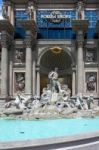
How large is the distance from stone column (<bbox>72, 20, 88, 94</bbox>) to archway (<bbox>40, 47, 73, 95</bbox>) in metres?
2.11

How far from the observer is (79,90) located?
147ft

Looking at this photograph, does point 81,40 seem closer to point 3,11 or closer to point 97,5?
point 97,5

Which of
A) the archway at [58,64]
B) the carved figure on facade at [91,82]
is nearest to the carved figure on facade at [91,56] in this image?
the carved figure on facade at [91,82]

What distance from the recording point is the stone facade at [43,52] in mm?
45219

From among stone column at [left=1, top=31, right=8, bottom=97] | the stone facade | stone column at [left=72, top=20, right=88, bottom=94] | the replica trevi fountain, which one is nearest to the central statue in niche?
the replica trevi fountain

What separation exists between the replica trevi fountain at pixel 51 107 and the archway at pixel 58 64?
9.06 metres

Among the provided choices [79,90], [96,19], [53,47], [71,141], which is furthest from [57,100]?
[71,141]

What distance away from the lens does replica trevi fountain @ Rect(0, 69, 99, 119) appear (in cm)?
3111

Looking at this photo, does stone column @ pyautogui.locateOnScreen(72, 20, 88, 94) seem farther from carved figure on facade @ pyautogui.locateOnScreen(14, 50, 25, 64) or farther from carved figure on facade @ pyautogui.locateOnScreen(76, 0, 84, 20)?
carved figure on facade @ pyautogui.locateOnScreen(14, 50, 25, 64)

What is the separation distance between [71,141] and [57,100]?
28020mm

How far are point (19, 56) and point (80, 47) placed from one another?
8.71m

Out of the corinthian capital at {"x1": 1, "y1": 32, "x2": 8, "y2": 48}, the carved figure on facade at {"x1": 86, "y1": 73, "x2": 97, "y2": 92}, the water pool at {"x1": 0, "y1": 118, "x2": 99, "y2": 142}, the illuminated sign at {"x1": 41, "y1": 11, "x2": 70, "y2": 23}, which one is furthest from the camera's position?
the illuminated sign at {"x1": 41, "y1": 11, "x2": 70, "y2": 23}

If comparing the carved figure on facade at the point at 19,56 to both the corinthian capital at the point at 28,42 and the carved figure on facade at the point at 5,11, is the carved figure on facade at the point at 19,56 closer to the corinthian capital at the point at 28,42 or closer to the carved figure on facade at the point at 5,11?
the corinthian capital at the point at 28,42

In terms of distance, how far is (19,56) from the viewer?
47.4m
